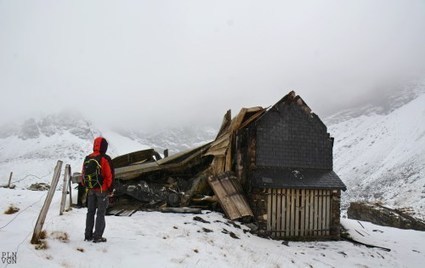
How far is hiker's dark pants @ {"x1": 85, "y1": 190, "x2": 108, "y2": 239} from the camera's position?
7.05 meters

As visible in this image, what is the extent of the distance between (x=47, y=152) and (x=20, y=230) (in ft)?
452

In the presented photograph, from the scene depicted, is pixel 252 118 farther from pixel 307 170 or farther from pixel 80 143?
pixel 80 143

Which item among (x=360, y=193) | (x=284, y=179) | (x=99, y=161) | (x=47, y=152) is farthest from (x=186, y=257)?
(x=47, y=152)

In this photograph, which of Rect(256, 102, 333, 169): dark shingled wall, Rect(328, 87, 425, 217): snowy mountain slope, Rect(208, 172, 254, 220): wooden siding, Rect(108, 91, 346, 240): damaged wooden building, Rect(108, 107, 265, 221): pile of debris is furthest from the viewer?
Rect(328, 87, 425, 217): snowy mountain slope

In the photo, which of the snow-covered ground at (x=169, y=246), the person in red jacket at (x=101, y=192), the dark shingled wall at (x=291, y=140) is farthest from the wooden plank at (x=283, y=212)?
the person in red jacket at (x=101, y=192)

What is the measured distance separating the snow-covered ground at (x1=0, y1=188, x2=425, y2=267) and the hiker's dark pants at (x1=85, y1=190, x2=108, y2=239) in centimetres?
25

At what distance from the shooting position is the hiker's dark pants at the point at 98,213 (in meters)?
7.05

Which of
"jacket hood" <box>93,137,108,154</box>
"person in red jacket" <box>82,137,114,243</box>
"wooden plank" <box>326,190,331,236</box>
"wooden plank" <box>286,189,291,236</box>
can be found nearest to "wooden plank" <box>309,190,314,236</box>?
"wooden plank" <box>326,190,331,236</box>

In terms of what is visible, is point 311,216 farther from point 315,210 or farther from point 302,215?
point 302,215

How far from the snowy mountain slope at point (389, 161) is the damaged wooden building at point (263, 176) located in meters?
13.1

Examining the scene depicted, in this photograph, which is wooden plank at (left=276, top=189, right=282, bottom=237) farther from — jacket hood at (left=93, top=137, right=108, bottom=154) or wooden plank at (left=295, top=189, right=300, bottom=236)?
jacket hood at (left=93, top=137, right=108, bottom=154)

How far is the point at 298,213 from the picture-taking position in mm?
13539

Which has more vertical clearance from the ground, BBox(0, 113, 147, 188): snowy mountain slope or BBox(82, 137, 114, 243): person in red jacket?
BBox(0, 113, 147, 188): snowy mountain slope

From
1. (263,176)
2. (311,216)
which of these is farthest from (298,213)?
(263,176)
